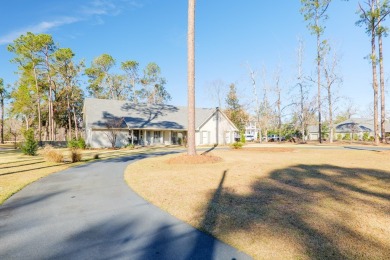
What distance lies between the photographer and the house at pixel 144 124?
33000mm

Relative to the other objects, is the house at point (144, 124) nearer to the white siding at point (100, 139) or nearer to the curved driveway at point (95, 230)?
the white siding at point (100, 139)

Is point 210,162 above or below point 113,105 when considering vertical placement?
below

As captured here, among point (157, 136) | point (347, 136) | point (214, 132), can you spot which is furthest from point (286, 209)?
point (347, 136)

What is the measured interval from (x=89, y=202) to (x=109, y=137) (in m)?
27.2

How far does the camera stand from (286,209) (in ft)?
19.5

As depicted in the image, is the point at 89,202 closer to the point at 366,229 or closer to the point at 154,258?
the point at 154,258

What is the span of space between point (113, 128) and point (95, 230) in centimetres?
2886

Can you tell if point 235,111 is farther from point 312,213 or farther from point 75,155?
point 312,213

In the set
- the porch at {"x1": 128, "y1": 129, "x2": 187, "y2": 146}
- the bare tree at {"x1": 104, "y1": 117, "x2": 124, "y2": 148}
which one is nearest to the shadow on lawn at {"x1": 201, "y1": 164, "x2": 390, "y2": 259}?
the bare tree at {"x1": 104, "y1": 117, "x2": 124, "y2": 148}

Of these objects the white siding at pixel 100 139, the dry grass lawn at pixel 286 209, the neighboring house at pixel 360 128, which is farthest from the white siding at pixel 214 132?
the neighboring house at pixel 360 128

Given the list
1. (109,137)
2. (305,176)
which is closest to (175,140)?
(109,137)

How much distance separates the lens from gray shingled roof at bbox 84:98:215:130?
113 ft

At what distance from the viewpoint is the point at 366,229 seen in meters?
4.69

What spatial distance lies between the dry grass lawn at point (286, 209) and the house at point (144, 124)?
2396cm
